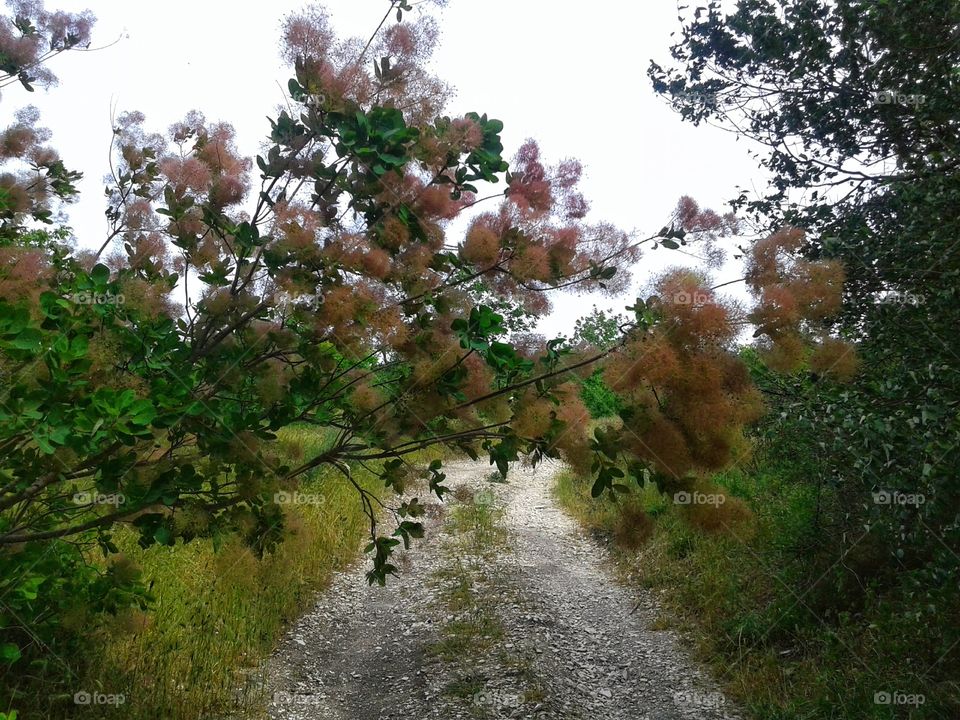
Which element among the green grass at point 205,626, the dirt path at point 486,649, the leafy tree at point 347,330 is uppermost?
the leafy tree at point 347,330

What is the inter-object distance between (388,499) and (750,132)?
20.4 feet

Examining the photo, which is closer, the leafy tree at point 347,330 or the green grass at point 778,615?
the leafy tree at point 347,330

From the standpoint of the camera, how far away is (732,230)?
10.0 feet

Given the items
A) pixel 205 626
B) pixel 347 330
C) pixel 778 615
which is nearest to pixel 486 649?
pixel 205 626

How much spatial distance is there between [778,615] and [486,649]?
2135mm

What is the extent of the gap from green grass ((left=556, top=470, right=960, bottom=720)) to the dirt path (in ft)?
0.90

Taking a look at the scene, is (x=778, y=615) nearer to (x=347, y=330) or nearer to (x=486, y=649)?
(x=486, y=649)

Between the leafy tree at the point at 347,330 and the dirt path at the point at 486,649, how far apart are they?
1599 mm

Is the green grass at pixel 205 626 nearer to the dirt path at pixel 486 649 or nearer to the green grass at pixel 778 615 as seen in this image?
the dirt path at pixel 486 649

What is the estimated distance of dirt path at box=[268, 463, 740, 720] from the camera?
179 inches

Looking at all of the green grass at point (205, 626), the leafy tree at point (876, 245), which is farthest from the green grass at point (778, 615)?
the green grass at point (205, 626)

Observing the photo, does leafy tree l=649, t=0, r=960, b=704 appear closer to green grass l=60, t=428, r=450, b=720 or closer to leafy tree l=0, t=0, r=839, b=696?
leafy tree l=0, t=0, r=839, b=696

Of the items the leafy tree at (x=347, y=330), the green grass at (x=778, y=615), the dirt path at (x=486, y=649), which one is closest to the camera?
the leafy tree at (x=347, y=330)

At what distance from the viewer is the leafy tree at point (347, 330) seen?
96.0 inches
